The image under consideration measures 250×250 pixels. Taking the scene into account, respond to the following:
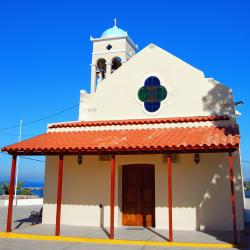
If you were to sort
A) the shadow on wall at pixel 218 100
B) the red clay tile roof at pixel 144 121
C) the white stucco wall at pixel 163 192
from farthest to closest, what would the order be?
the shadow on wall at pixel 218 100 → the red clay tile roof at pixel 144 121 → the white stucco wall at pixel 163 192

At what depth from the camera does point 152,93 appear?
1432 cm

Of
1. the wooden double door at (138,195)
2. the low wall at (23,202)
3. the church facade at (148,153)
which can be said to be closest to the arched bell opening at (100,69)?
the church facade at (148,153)

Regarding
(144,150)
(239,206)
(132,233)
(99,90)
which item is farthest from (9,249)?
(99,90)

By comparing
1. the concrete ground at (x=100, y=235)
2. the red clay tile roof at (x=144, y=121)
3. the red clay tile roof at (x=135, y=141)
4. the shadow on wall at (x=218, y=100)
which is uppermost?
the shadow on wall at (x=218, y=100)

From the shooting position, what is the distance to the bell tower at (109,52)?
841 inches

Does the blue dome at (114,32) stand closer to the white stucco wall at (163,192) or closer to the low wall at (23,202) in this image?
the white stucco wall at (163,192)

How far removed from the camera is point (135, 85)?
14.7 meters

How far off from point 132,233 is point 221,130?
4.94 meters

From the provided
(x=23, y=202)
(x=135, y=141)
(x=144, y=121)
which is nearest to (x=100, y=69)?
(x=144, y=121)

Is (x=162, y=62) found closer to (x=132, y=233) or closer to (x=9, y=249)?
(x=132, y=233)

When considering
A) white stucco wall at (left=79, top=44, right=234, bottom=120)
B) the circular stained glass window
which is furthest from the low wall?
the circular stained glass window

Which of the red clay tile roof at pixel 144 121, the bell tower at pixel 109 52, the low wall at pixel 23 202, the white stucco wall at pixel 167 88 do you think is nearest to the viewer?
the red clay tile roof at pixel 144 121

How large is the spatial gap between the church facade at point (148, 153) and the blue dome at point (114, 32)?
8391 mm

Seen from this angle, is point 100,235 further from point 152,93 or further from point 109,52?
point 109,52
